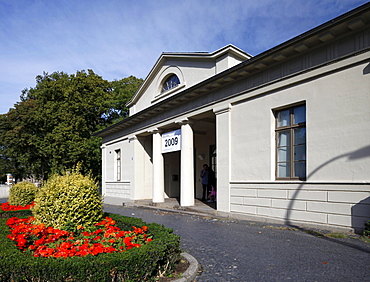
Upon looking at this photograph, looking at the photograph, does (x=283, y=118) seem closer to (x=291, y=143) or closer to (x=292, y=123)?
(x=292, y=123)

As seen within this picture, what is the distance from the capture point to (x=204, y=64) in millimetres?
14367

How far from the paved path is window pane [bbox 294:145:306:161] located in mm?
2169

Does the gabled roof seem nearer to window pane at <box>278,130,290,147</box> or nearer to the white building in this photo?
the white building

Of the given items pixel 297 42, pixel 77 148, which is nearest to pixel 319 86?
pixel 297 42

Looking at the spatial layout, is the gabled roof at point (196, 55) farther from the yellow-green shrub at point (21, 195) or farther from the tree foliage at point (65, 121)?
the tree foliage at point (65, 121)

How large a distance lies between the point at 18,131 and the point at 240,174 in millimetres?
28303

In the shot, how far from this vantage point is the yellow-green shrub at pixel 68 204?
20.6 feet

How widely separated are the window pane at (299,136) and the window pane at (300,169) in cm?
66

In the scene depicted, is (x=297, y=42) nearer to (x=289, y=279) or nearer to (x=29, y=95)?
(x=289, y=279)

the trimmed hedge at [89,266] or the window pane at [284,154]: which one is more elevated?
the window pane at [284,154]

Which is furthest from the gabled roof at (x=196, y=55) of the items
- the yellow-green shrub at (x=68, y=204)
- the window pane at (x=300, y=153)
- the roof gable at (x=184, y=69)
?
the yellow-green shrub at (x=68, y=204)

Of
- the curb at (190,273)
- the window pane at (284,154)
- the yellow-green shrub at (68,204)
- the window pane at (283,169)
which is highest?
the window pane at (284,154)

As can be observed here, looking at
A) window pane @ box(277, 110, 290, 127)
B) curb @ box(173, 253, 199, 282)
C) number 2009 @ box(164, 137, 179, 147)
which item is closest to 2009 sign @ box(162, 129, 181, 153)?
number 2009 @ box(164, 137, 179, 147)

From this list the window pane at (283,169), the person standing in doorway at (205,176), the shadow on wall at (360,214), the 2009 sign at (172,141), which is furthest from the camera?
the person standing in doorway at (205,176)
